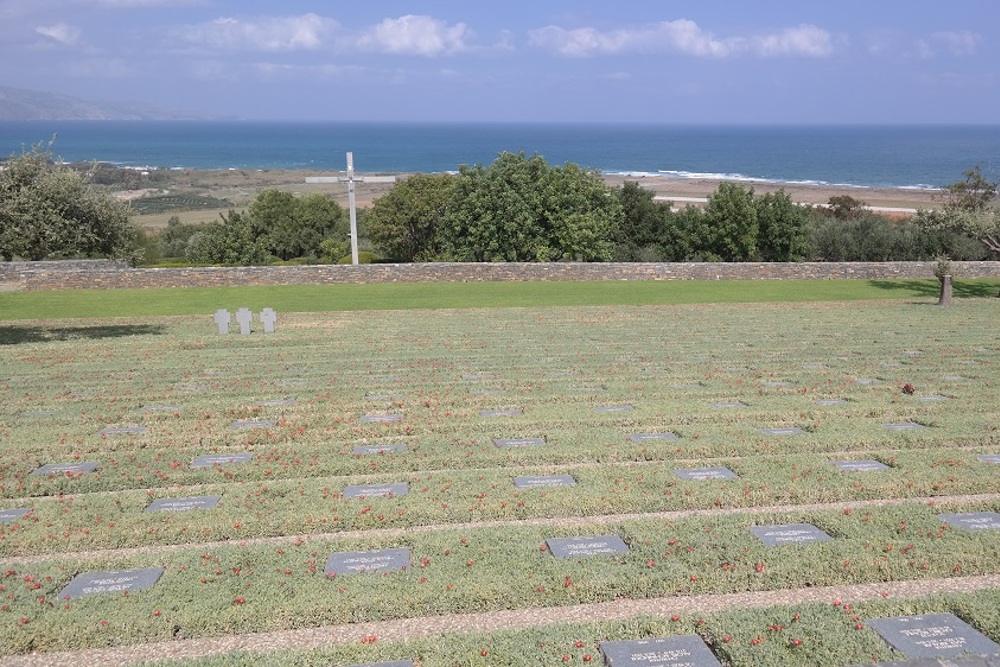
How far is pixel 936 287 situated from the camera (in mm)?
34062

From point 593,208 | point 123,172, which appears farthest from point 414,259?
point 123,172

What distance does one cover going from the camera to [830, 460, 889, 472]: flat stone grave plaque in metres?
10.1

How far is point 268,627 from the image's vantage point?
6559mm

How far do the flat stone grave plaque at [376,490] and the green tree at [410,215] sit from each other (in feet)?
161

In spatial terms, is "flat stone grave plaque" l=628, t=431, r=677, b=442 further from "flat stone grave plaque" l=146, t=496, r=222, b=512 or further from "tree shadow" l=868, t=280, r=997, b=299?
"tree shadow" l=868, t=280, r=997, b=299

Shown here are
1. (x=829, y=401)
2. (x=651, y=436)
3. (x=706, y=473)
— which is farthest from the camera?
(x=829, y=401)

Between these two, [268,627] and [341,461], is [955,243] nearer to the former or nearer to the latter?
[341,461]

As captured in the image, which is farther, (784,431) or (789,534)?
(784,431)

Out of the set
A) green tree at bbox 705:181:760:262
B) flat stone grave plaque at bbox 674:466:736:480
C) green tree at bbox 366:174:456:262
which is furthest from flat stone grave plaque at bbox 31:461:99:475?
green tree at bbox 366:174:456:262

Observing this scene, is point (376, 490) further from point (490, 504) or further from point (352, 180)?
point (352, 180)

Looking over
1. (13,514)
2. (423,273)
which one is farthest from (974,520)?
(423,273)

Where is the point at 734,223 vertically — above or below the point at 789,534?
above

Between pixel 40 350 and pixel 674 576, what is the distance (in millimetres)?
18251

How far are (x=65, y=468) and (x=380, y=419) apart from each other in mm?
4426
